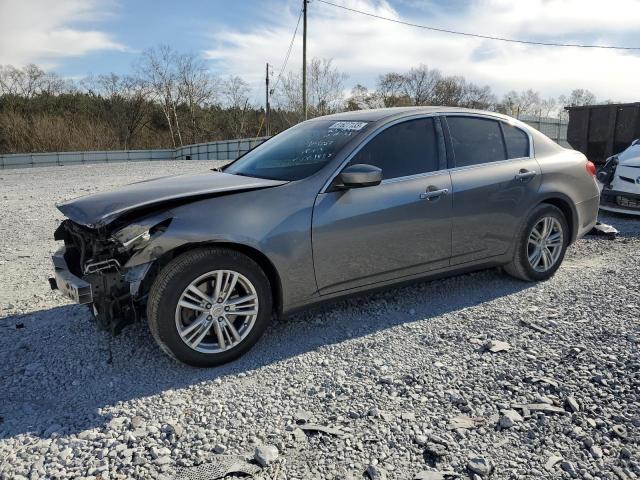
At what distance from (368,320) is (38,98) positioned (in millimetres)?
47631

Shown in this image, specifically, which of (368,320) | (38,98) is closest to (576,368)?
(368,320)

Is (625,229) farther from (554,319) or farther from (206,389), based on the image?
(206,389)

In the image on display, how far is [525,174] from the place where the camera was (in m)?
4.50

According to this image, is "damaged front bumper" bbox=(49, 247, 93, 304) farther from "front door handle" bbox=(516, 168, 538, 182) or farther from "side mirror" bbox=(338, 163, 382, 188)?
"front door handle" bbox=(516, 168, 538, 182)

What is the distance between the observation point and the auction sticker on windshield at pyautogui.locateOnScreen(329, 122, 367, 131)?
392 centimetres

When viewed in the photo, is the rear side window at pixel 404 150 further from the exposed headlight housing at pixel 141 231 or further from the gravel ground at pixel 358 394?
the exposed headlight housing at pixel 141 231

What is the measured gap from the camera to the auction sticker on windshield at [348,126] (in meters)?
3.92

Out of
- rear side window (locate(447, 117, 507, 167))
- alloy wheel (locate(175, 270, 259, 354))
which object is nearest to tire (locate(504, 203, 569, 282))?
rear side window (locate(447, 117, 507, 167))

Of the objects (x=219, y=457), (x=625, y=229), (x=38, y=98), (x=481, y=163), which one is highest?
(x=38, y=98)

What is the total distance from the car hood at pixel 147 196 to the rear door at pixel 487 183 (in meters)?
1.61

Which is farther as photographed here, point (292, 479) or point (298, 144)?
point (298, 144)

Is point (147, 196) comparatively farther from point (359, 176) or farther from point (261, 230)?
point (359, 176)

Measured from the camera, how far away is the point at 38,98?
42656 mm

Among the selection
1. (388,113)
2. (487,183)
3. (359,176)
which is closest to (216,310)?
(359,176)
